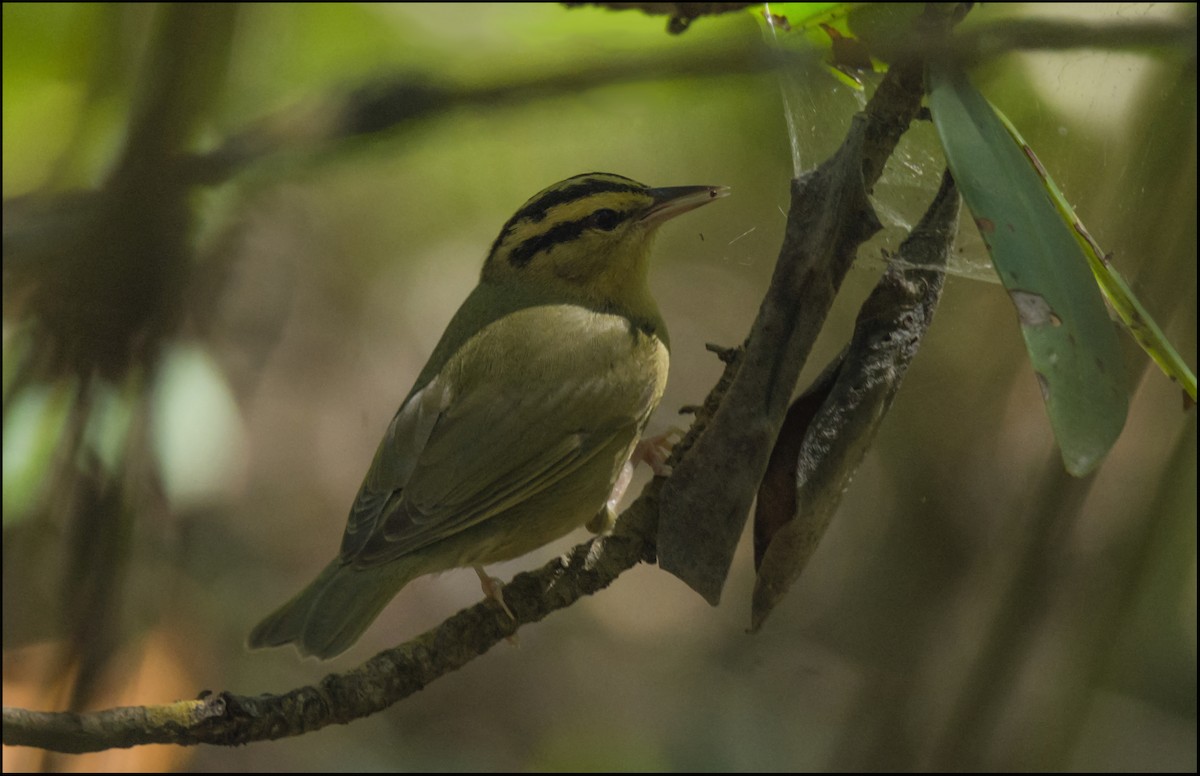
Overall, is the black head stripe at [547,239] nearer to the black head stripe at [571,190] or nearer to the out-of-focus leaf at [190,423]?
the black head stripe at [571,190]

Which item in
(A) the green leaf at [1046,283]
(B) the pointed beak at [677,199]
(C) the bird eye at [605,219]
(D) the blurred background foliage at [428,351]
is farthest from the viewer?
(C) the bird eye at [605,219]

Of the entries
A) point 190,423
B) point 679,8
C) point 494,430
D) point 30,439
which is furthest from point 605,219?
point 30,439

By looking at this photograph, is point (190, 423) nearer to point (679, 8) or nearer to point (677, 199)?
point (677, 199)

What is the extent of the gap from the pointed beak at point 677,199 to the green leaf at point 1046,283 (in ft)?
1.94

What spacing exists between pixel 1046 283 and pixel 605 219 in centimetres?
145

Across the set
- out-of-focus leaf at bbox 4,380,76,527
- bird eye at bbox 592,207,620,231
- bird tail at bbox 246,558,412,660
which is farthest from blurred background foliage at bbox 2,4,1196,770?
bird tail at bbox 246,558,412,660

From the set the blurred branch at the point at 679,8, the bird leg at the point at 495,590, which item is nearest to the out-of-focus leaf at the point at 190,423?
the bird leg at the point at 495,590

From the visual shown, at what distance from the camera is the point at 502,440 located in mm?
2475

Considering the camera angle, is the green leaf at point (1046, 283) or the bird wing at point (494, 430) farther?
the bird wing at point (494, 430)

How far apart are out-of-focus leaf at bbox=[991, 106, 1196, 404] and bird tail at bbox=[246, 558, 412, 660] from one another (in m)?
1.45

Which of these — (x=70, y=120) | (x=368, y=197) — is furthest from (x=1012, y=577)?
(x=70, y=120)

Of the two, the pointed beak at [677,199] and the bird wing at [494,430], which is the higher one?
the pointed beak at [677,199]

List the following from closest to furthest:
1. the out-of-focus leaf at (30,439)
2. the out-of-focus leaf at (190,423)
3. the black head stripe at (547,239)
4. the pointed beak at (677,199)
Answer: the pointed beak at (677,199)
the out-of-focus leaf at (30,439)
the black head stripe at (547,239)
the out-of-focus leaf at (190,423)

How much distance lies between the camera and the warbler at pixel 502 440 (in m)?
2.33
